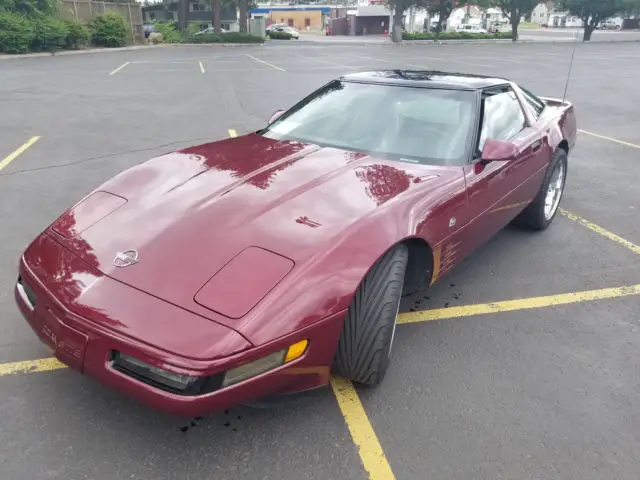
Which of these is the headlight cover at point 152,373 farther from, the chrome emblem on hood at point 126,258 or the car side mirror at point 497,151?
the car side mirror at point 497,151

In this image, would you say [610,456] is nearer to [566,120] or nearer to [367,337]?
[367,337]

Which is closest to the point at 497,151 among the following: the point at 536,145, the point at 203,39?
the point at 536,145

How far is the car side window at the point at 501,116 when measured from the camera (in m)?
3.47

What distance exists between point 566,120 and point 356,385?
3595 millimetres

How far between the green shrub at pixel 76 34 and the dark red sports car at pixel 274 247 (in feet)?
87.9

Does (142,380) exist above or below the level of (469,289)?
above

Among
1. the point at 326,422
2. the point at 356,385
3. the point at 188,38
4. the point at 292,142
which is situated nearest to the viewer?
the point at 326,422

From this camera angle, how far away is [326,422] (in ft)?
7.59

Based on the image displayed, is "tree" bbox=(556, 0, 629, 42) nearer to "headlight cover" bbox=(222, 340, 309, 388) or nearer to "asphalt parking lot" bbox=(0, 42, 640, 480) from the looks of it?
"asphalt parking lot" bbox=(0, 42, 640, 480)

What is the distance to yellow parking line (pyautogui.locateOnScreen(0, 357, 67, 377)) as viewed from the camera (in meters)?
2.56

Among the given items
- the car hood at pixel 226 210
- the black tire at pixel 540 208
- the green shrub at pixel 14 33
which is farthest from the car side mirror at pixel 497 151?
the green shrub at pixel 14 33

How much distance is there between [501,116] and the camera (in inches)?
147

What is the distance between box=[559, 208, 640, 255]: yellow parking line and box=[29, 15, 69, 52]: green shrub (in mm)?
25873

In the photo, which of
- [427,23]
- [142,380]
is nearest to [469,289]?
[142,380]
